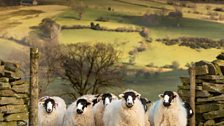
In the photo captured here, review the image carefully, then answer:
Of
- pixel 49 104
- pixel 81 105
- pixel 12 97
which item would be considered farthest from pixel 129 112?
pixel 12 97

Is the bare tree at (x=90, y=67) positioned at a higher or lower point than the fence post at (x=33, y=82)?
lower

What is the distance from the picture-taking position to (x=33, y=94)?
913 centimetres

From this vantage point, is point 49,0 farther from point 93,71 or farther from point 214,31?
point 214,31

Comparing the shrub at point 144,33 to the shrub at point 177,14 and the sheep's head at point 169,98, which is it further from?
the sheep's head at point 169,98

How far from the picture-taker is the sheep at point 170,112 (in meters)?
12.4

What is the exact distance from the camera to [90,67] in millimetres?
22906

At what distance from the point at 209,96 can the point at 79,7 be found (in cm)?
978

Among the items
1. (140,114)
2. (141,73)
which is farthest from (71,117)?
(141,73)

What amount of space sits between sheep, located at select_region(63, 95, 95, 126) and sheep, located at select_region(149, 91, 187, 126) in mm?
1386

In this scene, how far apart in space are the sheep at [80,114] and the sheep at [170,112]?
1386 millimetres

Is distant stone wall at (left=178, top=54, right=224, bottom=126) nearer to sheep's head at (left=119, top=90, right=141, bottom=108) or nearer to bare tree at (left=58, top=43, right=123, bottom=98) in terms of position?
sheep's head at (left=119, top=90, right=141, bottom=108)

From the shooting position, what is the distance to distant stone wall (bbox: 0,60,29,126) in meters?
11.4

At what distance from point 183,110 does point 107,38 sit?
32.5ft

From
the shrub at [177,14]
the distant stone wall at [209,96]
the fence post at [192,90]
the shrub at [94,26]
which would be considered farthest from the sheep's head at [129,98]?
the shrub at [177,14]
